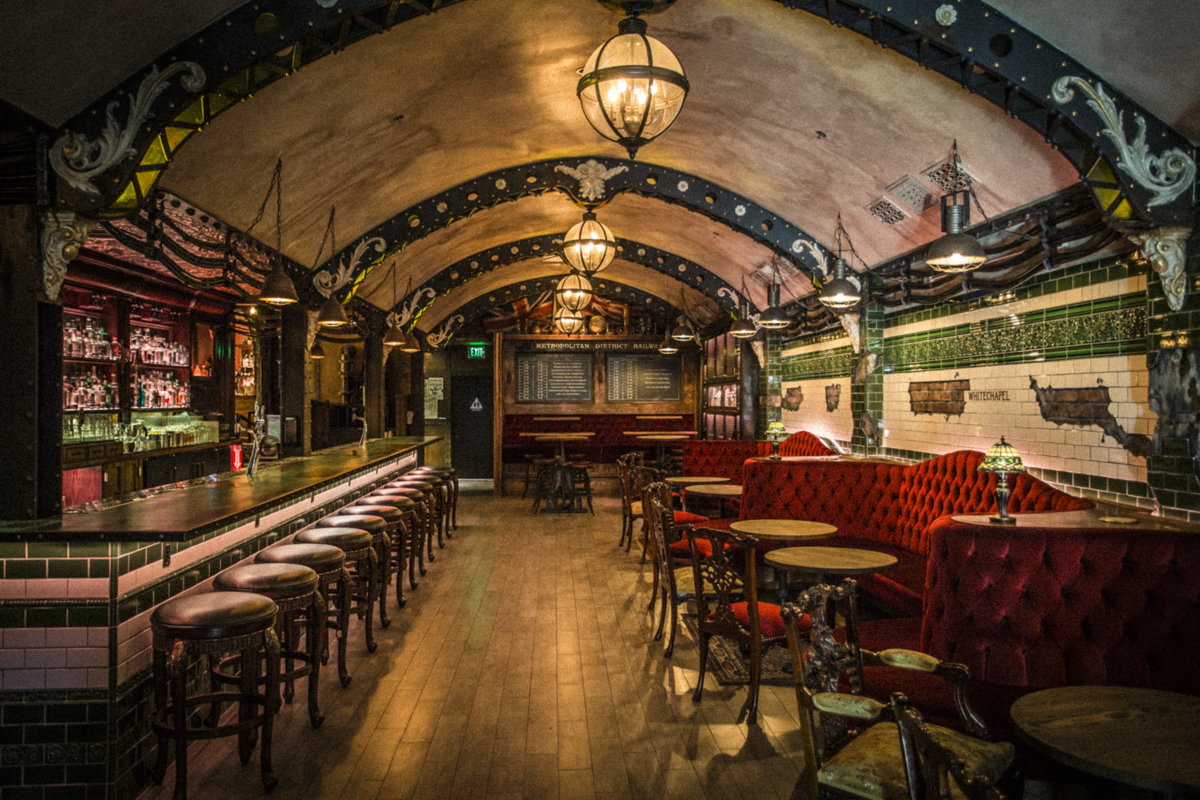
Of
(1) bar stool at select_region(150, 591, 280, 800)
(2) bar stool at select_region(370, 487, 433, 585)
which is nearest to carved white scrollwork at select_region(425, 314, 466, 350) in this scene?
(2) bar stool at select_region(370, 487, 433, 585)

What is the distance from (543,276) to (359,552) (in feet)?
32.2

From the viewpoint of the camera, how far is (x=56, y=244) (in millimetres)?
3584

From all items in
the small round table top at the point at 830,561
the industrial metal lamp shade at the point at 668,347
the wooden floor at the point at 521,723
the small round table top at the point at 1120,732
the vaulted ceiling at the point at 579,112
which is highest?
the vaulted ceiling at the point at 579,112

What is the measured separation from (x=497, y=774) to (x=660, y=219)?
782cm

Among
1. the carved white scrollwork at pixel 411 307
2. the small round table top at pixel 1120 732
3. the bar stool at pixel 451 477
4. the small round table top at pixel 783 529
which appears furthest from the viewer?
the carved white scrollwork at pixel 411 307

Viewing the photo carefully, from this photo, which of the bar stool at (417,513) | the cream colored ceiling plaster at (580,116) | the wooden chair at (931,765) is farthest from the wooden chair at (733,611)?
the bar stool at (417,513)

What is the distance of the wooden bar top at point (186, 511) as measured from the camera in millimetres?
3006

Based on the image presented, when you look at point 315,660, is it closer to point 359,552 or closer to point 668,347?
point 359,552

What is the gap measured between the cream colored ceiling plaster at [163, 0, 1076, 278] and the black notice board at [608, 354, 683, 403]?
A: 24.1 feet

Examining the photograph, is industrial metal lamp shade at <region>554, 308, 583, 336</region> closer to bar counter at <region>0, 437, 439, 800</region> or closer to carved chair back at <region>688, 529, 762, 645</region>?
carved chair back at <region>688, 529, 762, 645</region>

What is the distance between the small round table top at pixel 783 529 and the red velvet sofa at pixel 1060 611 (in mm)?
1527

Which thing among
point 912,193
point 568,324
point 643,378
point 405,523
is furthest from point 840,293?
point 643,378

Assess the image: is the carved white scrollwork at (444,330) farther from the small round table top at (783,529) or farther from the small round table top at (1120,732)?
the small round table top at (1120,732)

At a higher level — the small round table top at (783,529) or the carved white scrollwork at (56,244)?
the carved white scrollwork at (56,244)
